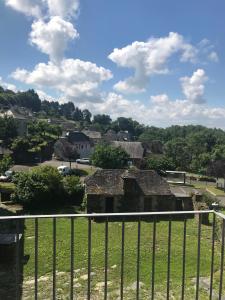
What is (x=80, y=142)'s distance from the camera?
192 ft

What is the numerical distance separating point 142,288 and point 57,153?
134 feet

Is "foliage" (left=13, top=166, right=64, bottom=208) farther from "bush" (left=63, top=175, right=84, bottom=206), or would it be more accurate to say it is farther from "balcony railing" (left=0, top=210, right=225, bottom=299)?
"balcony railing" (left=0, top=210, right=225, bottom=299)

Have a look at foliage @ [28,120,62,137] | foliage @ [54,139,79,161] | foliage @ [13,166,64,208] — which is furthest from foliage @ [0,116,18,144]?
foliage @ [13,166,64,208]

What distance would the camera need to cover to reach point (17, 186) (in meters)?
20.9

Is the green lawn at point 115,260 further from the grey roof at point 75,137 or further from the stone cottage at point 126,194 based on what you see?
the grey roof at point 75,137

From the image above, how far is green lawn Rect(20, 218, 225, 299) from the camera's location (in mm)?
8195

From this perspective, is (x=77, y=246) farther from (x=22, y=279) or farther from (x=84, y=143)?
(x=84, y=143)

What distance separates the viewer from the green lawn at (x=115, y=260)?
820cm

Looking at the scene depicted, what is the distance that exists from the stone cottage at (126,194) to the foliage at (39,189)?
228cm

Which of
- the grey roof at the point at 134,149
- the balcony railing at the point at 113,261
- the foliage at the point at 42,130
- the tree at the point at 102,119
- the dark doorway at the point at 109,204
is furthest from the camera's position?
the tree at the point at 102,119

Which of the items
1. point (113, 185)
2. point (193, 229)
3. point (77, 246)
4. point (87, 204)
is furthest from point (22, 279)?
point (113, 185)

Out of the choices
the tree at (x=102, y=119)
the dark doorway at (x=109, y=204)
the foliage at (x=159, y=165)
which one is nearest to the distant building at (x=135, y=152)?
the foliage at (x=159, y=165)

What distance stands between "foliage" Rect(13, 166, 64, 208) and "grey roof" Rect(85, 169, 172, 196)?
7.30ft

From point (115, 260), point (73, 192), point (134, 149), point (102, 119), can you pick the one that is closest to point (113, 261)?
point (115, 260)
